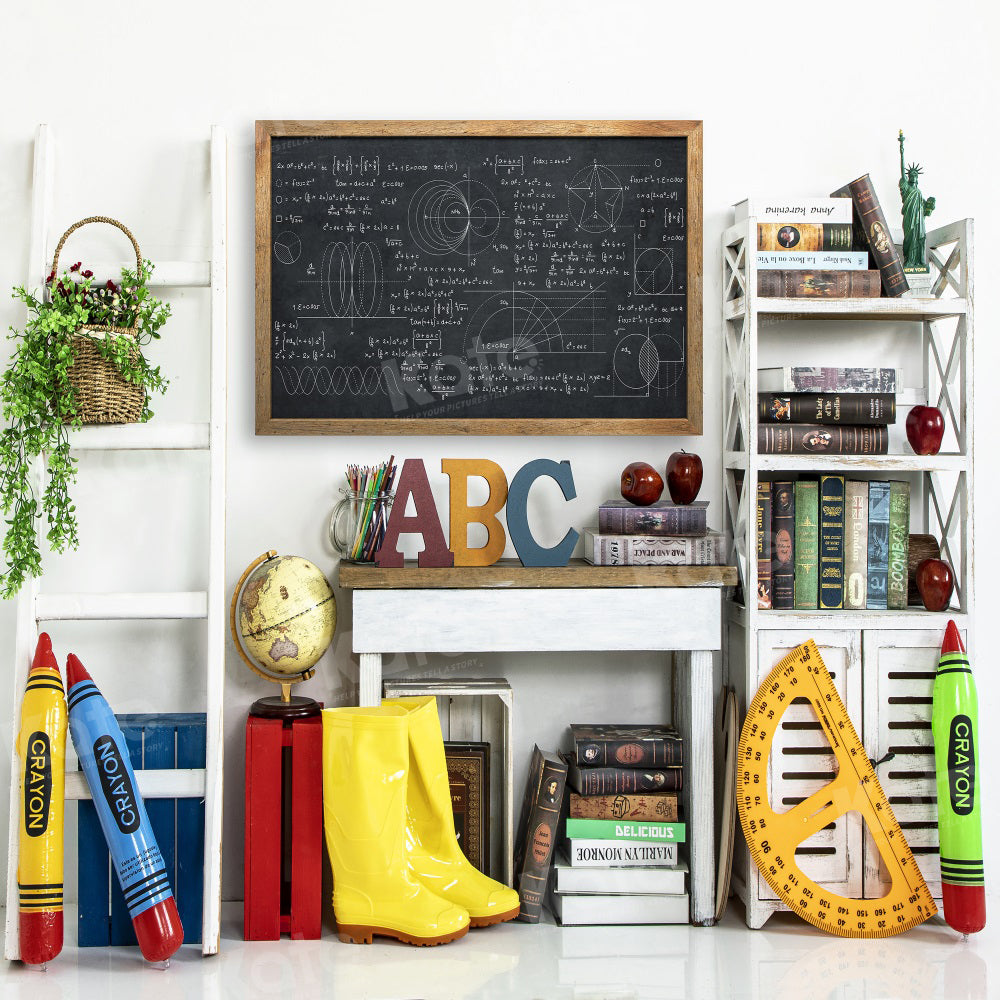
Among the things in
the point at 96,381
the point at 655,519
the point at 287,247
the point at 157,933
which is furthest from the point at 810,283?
the point at 157,933

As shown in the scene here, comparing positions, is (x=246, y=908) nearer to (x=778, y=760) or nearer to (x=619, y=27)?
(x=778, y=760)

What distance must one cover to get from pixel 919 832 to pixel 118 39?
2665 mm

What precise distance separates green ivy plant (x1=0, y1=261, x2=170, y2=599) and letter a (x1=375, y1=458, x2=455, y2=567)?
1.96ft

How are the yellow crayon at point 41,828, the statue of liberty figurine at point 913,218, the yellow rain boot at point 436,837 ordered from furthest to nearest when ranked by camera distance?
the statue of liberty figurine at point 913,218 → the yellow rain boot at point 436,837 → the yellow crayon at point 41,828

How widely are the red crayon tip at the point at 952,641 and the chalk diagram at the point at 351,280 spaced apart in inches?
60.0

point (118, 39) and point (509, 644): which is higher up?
point (118, 39)

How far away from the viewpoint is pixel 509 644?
2234 millimetres

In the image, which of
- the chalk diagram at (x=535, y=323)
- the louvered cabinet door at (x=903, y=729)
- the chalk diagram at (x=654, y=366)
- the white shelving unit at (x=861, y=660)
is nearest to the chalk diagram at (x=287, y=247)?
the chalk diagram at (x=535, y=323)

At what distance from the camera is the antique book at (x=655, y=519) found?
90.8 inches

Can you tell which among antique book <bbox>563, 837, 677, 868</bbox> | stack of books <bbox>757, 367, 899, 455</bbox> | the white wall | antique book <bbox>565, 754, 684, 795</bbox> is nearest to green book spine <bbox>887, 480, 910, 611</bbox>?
stack of books <bbox>757, 367, 899, 455</bbox>

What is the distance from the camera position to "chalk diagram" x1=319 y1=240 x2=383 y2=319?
2.46m

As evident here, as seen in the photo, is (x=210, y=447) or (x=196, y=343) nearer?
(x=210, y=447)

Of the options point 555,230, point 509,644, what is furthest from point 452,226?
point 509,644

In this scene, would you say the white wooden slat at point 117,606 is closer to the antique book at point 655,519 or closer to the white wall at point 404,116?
the white wall at point 404,116
